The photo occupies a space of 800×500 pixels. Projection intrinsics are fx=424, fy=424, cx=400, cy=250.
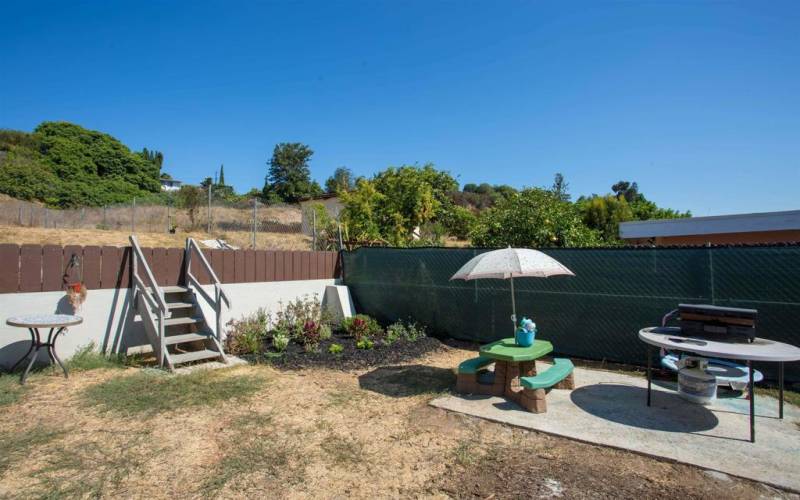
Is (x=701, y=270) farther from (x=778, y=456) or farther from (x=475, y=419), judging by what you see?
(x=475, y=419)

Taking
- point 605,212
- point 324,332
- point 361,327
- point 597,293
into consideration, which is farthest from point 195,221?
point 605,212

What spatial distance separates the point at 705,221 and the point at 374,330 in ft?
33.8

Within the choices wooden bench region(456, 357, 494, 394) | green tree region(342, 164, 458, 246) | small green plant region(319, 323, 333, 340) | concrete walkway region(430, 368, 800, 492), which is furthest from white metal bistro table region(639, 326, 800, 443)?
green tree region(342, 164, 458, 246)

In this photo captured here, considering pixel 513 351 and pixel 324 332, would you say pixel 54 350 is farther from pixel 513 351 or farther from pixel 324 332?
pixel 513 351

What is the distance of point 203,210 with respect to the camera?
15648 mm

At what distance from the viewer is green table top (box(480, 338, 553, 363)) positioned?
4.12 m

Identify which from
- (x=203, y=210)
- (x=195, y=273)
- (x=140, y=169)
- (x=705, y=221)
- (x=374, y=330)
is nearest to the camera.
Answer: (x=195, y=273)

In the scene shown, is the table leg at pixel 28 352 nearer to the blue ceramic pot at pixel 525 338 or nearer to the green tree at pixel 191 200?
the blue ceramic pot at pixel 525 338

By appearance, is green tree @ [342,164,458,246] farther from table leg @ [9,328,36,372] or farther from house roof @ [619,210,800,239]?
table leg @ [9,328,36,372]

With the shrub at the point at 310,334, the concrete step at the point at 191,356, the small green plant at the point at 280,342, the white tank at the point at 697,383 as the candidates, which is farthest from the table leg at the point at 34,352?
the white tank at the point at 697,383

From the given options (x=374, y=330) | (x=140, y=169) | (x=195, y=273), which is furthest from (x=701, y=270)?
(x=140, y=169)

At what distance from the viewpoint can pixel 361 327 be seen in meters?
7.04

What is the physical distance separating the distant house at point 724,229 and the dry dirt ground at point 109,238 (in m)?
11.0

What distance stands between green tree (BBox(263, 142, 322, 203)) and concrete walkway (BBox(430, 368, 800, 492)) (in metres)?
41.7
